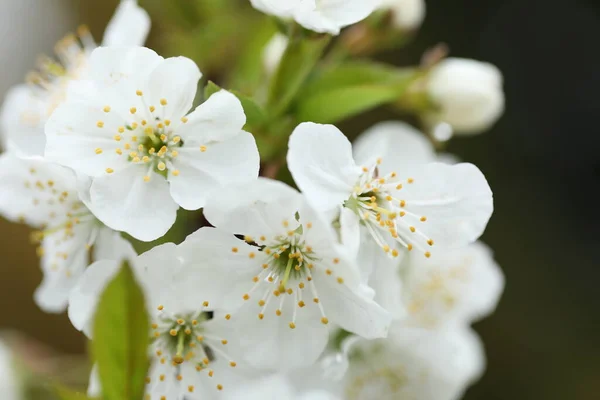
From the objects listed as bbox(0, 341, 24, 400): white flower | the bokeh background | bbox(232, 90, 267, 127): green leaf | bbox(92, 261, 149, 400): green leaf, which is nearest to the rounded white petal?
bbox(232, 90, 267, 127): green leaf

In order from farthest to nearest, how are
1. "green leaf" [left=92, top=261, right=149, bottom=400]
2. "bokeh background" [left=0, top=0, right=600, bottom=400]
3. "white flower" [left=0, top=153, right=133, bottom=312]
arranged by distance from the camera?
1. "bokeh background" [left=0, top=0, right=600, bottom=400]
2. "white flower" [left=0, top=153, right=133, bottom=312]
3. "green leaf" [left=92, top=261, right=149, bottom=400]

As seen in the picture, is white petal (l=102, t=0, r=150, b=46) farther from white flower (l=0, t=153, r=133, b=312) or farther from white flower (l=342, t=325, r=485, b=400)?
white flower (l=342, t=325, r=485, b=400)

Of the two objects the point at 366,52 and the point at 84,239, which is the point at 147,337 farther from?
the point at 366,52

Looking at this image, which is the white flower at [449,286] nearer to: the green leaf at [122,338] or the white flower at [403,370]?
the white flower at [403,370]

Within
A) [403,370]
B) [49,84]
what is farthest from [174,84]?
[403,370]

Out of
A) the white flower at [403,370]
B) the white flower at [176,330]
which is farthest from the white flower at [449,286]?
the white flower at [176,330]

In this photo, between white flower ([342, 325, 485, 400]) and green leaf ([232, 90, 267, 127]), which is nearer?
green leaf ([232, 90, 267, 127])

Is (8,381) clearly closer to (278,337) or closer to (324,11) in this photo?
(278,337)
